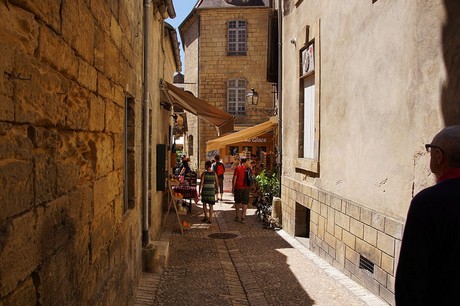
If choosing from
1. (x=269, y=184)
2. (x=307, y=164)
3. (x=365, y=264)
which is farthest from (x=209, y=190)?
(x=365, y=264)

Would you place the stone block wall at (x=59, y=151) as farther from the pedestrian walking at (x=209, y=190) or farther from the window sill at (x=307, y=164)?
the pedestrian walking at (x=209, y=190)

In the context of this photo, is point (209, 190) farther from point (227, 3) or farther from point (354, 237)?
point (227, 3)

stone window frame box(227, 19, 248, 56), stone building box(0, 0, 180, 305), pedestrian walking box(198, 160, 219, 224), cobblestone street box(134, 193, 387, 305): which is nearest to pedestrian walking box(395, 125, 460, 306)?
stone building box(0, 0, 180, 305)

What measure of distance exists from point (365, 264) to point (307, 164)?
279cm

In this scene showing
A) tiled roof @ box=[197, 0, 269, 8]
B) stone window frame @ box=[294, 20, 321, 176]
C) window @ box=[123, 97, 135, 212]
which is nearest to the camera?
window @ box=[123, 97, 135, 212]

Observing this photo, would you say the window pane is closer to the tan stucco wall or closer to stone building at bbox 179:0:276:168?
the tan stucco wall

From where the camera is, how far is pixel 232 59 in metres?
24.4

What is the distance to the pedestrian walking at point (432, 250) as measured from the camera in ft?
6.70

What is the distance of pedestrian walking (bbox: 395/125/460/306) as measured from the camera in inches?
80.4

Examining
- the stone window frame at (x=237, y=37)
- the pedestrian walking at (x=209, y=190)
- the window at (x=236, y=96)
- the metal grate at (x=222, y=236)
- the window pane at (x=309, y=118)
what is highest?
the stone window frame at (x=237, y=37)

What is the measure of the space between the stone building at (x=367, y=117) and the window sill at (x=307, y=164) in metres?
0.02

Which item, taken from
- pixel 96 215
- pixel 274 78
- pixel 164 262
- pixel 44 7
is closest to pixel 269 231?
pixel 164 262

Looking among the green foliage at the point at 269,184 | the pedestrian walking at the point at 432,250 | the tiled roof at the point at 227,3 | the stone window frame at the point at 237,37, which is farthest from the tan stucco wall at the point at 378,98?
the tiled roof at the point at 227,3

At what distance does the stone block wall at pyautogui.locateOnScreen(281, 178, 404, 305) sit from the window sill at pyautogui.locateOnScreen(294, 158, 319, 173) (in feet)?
1.05
